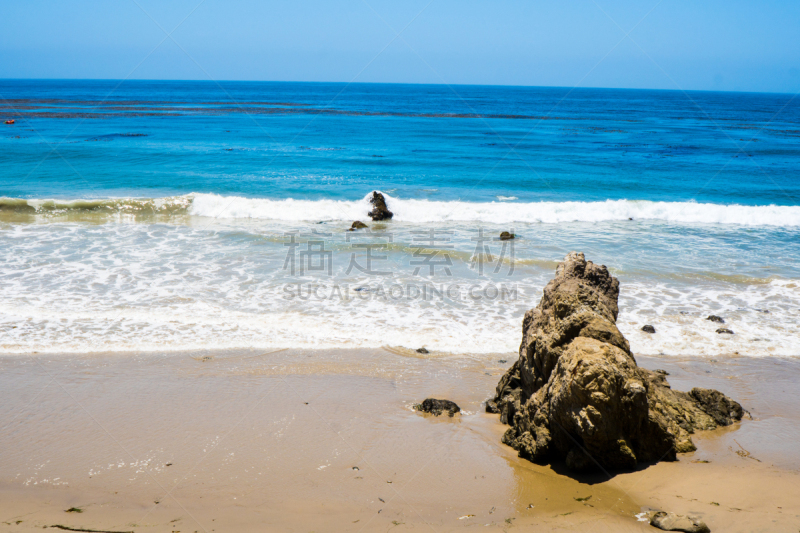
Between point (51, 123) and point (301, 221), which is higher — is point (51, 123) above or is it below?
above

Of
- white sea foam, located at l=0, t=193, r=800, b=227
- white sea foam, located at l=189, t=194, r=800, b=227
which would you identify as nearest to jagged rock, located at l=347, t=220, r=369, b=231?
white sea foam, located at l=0, t=193, r=800, b=227

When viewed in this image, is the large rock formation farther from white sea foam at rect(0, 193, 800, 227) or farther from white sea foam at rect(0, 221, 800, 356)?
white sea foam at rect(0, 193, 800, 227)

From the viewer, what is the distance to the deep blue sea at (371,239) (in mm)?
7672

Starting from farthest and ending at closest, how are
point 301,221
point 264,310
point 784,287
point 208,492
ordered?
1. point 301,221
2. point 784,287
3. point 264,310
4. point 208,492

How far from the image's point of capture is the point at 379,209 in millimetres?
16250

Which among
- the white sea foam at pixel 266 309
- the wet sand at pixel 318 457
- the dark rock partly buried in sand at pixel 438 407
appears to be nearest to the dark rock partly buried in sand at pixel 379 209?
the white sea foam at pixel 266 309

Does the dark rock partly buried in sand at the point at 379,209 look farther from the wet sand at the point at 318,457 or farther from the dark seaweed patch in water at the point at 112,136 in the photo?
the dark seaweed patch in water at the point at 112,136

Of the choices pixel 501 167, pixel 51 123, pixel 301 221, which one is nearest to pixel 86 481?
pixel 301 221

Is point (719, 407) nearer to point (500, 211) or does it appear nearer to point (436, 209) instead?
point (500, 211)

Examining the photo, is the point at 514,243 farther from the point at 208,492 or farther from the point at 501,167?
the point at 501,167

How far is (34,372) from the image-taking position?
6.02 metres

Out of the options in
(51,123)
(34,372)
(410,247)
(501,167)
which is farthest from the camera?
(51,123)

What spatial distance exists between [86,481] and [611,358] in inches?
166

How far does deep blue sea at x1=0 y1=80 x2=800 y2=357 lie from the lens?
7.67 m
